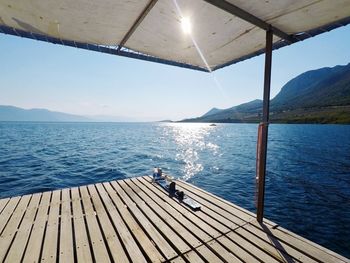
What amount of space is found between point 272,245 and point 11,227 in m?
5.91

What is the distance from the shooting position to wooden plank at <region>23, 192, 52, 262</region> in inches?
151

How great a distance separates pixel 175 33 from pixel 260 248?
487cm

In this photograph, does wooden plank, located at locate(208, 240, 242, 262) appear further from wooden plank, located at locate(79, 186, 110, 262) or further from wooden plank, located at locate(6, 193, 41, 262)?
wooden plank, located at locate(6, 193, 41, 262)

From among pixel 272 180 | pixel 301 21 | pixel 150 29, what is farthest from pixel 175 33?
pixel 272 180

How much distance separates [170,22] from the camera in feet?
13.7

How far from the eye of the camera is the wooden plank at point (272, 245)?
12.7 feet

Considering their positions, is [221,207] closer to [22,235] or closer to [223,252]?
[223,252]

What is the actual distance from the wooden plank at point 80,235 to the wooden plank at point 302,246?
150 inches

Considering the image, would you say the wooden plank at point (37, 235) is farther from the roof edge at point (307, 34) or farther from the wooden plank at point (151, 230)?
the roof edge at point (307, 34)

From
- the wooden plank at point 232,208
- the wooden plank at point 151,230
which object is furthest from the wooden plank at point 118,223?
the wooden plank at point 232,208

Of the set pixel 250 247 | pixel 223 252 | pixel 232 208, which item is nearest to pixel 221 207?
pixel 232 208

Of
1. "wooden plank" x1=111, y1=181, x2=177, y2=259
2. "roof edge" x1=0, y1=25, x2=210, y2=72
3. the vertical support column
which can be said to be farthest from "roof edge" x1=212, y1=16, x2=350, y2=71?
"wooden plank" x1=111, y1=181, x2=177, y2=259

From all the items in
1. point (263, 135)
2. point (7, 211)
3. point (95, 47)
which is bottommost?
point (7, 211)

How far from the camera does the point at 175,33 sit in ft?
15.2
